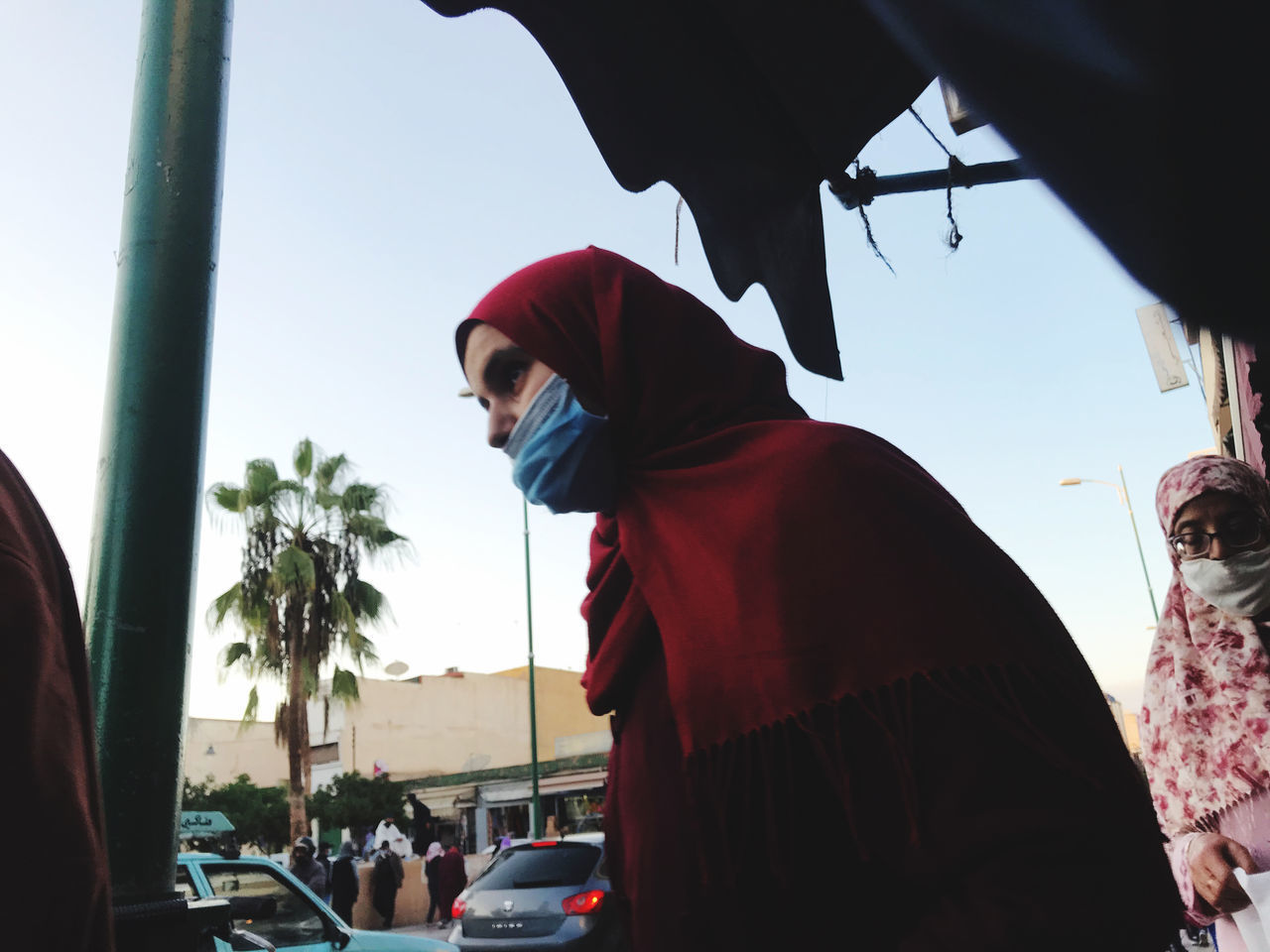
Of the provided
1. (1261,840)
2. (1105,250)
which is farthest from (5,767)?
(1261,840)

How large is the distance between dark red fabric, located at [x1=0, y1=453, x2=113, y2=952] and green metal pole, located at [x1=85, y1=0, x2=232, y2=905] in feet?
2.86

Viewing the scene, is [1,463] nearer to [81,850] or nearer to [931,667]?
[81,850]

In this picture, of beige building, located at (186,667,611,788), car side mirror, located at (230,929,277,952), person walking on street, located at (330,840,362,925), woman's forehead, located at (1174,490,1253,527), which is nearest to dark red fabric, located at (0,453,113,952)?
woman's forehead, located at (1174,490,1253,527)

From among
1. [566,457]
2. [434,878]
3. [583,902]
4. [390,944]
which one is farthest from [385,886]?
[566,457]

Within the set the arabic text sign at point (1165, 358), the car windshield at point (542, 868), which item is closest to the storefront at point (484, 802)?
the car windshield at point (542, 868)

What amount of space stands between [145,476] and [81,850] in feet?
4.02

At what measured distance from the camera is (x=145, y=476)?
77.7 inches

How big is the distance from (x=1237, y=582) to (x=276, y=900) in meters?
5.98

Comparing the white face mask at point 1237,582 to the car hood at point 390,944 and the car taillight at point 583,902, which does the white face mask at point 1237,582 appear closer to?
the car hood at point 390,944

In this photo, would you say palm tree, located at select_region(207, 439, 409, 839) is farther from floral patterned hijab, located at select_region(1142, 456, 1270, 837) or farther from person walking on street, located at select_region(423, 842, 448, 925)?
floral patterned hijab, located at select_region(1142, 456, 1270, 837)

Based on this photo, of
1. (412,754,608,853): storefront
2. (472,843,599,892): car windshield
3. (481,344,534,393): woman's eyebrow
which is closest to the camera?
(481,344,534,393): woman's eyebrow

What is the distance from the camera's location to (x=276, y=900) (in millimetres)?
6086

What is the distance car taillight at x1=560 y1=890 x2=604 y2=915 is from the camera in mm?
8062

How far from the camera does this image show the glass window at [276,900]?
6090mm
